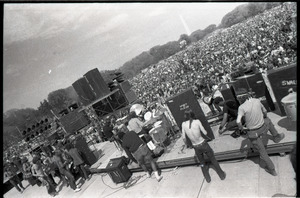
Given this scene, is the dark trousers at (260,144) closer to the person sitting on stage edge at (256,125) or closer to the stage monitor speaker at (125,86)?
the person sitting on stage edge at (256,125)

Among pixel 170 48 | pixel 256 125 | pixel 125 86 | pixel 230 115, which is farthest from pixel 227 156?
pixel 170 48

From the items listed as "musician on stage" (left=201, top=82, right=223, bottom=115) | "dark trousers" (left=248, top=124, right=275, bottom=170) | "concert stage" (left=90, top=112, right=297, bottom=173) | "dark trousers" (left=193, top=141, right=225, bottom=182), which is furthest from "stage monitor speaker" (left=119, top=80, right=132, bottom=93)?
"dark trousers" (left=248, top=124, right=275, bottom=170)

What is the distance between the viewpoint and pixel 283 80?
6.06 meters

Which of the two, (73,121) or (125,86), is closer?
(73,121)

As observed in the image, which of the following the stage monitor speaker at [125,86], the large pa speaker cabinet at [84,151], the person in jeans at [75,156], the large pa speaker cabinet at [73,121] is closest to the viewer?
the person in jeans at [75,156]

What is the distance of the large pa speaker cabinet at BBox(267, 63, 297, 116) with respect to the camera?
19.1ft

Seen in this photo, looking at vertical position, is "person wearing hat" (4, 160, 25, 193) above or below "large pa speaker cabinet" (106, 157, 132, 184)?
above

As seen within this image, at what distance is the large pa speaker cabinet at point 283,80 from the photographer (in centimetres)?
581

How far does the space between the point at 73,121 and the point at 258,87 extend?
47.7 ft

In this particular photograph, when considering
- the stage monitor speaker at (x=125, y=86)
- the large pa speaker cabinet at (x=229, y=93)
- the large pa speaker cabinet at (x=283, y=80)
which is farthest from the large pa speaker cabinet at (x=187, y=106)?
the stage monitor speaker at (x=125, y=86)

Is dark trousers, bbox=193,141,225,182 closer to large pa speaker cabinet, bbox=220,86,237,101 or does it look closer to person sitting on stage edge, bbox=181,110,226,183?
person sitting on stage edge, bbox=181,110,226,183

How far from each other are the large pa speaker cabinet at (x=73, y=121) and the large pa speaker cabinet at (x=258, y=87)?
1379 centimetres

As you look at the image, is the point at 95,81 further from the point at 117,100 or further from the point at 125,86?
the point at 125,86

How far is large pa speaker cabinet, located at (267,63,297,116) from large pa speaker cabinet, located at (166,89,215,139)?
2.07m
